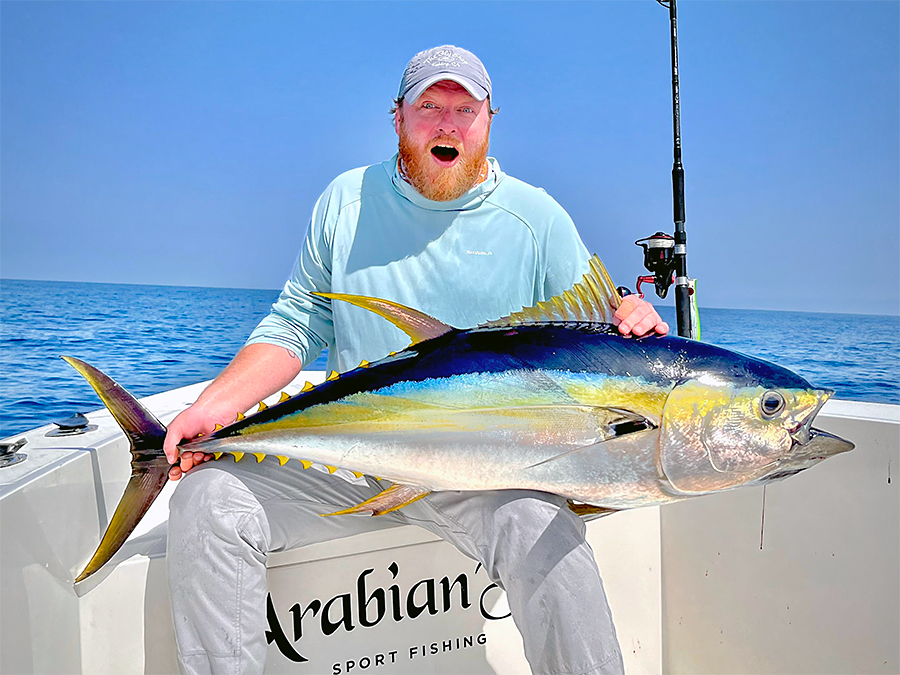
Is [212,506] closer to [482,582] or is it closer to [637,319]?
[482,582]

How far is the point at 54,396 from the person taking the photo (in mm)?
9742

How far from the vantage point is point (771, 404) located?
42.1 inches

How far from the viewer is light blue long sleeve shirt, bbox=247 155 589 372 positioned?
72.6 inches

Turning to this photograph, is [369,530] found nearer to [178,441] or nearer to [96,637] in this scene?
[178,441]

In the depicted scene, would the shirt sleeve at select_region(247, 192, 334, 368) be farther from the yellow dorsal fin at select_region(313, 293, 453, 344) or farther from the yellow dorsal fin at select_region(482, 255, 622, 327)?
the yellow dorsal fin at select_region(482, 255, 622, 327)

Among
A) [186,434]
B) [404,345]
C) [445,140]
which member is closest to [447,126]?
[445,140]

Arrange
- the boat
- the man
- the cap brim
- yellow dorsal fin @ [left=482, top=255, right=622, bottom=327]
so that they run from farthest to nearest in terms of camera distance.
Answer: the cap brim
the boat
yellow dorsal fin @ [left=482, top=255, right=622, bottom=327]
the man

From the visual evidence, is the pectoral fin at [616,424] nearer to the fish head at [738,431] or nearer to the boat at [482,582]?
the fish head at [738,431]

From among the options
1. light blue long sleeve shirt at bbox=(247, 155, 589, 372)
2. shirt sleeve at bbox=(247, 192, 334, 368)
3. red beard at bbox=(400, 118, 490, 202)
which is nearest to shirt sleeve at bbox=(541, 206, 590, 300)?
light blue long sleeve shirt at bbox=(247, 155, 589, 372)

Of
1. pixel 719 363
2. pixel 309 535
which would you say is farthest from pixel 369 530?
pixel 719 363

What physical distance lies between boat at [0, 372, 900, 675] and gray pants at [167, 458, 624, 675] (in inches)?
7.6

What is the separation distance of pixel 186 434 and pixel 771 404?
1.15 meters

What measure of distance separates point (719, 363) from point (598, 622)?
0.50m

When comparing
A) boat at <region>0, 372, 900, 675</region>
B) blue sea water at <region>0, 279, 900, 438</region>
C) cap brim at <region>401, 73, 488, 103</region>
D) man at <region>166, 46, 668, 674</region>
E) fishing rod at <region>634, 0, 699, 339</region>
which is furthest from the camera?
blue sea water at <region>0, 279, 900, 438</region>
